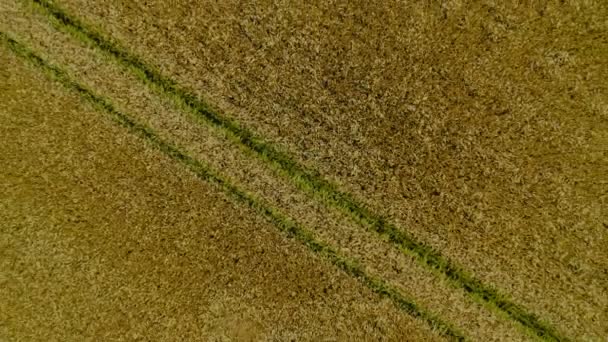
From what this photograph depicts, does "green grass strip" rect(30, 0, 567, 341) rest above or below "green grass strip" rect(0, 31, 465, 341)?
above

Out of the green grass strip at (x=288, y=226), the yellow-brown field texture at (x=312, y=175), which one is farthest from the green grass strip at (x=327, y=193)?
the green grass strip at (x=288, y=226)

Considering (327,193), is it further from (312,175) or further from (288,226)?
(288,226)

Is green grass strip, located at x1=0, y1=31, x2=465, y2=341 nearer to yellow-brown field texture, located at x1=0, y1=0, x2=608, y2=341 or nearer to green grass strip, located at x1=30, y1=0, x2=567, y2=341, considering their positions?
yellow-brown field texture, located at x1=0, y1=0, x2=608, y2=341

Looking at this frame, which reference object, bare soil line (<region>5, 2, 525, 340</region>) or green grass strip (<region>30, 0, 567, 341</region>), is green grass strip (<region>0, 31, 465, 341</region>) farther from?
green grass strip (<region>30, 0, 567, 341</region>)

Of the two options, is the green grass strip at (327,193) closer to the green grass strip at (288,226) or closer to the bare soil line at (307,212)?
the bare soil line at (307,212)

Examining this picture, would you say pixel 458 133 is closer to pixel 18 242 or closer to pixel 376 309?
pixel 376 309

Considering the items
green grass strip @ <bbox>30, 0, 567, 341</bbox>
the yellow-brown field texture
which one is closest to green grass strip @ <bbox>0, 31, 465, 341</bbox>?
the yellow-brown field texture
